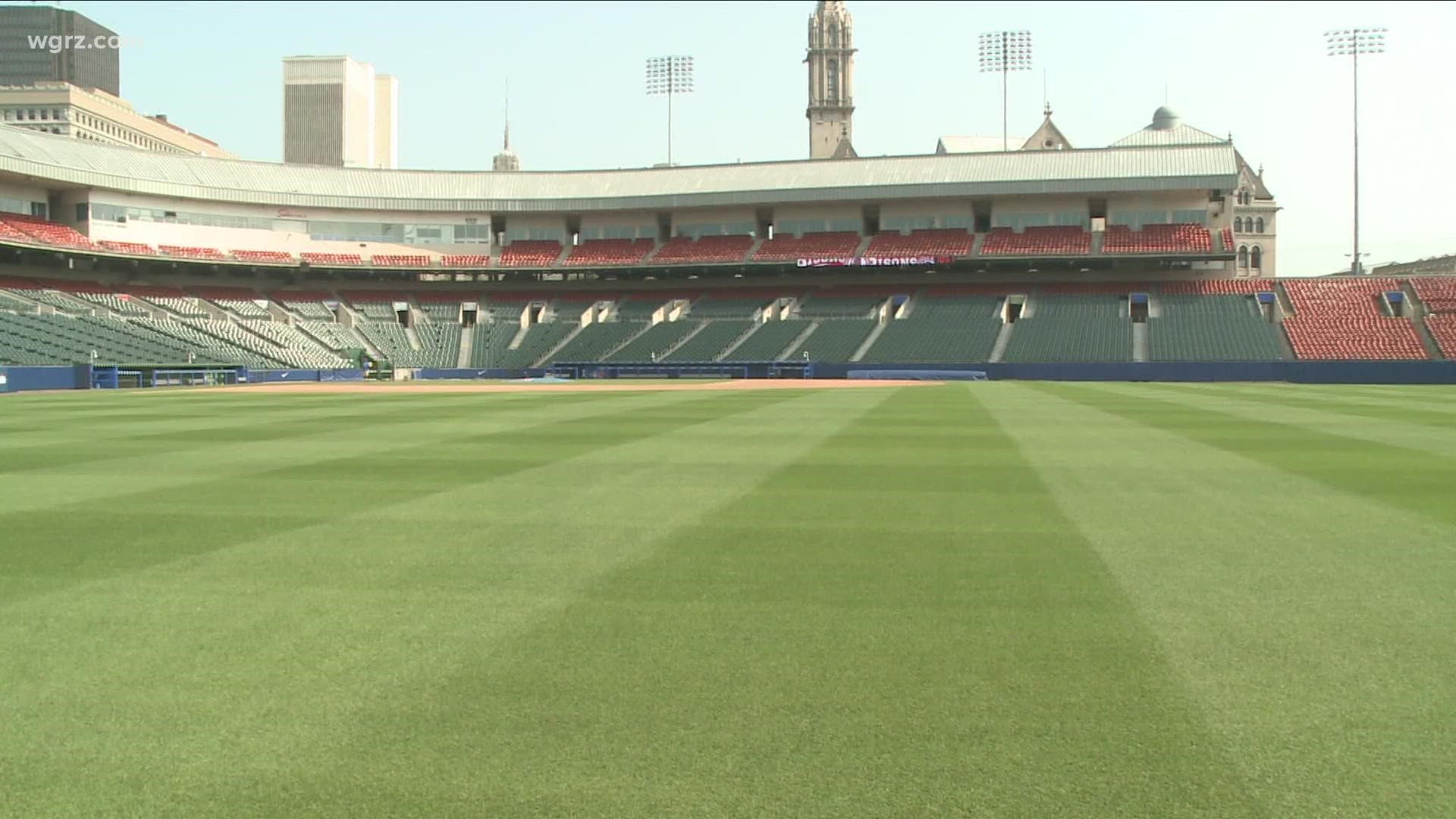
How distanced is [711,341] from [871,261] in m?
11.4

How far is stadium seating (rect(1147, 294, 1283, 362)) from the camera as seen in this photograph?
1981 inches

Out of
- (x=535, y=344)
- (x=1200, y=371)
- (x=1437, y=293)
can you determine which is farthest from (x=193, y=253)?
(x=1437, y=293)

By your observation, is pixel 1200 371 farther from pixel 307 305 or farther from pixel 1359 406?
pixel 307 305

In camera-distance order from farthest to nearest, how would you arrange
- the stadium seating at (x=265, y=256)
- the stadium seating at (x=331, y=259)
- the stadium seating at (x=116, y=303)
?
the stadium seating at (x=331, y=259) < the stadium seating at (x=265, y=256) < the stadium seating at (x=116, y=303)

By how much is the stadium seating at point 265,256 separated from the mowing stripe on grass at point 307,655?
199 ft

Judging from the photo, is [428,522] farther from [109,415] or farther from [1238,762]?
[109,415]

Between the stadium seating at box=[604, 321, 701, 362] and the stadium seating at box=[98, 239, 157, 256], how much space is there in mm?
27762

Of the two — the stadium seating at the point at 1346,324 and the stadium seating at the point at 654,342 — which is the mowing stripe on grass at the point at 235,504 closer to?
the stadium seating at the point at 654,342

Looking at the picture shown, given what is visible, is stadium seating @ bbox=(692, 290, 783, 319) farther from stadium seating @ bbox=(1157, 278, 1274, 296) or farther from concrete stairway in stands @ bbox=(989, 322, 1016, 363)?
stadium seating @ bbox=(1157, 278, 1274, 296)

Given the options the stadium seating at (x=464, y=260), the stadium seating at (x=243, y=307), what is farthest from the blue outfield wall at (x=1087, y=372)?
the stadium seating at (x=464, y=260)

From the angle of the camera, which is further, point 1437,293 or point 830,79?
point 830,79

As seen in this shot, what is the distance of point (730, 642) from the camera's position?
497cm

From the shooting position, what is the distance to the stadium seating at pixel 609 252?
67.0 m

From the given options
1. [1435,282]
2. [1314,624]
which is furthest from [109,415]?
[1435,282]
